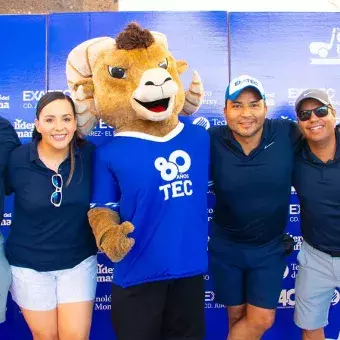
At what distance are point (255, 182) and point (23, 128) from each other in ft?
5.52

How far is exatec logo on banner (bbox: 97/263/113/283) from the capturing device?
302 centimetres

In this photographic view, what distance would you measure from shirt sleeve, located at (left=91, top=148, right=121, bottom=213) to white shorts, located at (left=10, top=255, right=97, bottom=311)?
37 cm

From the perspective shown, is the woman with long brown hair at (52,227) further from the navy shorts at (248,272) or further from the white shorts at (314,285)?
the white shorts at (314,285)

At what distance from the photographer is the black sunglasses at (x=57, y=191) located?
2.12 m

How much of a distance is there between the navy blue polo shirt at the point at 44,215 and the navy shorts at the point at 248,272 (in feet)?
2.73

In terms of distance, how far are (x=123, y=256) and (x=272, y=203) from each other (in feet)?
2.97

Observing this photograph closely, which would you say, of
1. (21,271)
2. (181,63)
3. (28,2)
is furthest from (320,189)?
(28,2)

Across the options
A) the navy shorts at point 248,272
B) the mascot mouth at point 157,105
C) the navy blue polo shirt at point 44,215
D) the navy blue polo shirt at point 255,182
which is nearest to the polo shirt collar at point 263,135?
the navy blue polo shirt at point 255,182

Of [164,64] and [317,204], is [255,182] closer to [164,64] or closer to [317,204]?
[317,204]

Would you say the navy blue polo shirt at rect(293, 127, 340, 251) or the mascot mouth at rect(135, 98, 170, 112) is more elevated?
the mascot mouth at rect(135, 98, 170, 112)

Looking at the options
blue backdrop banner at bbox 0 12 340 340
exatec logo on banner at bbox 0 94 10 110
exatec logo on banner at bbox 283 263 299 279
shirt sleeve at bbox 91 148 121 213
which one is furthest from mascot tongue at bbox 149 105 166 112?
exatec logo on banner at bbox 283 263 299 279

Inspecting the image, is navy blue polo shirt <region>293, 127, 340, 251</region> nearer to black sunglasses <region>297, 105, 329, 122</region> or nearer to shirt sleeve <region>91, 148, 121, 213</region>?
black sunglasses <region>297, 105, 329, 122</region>

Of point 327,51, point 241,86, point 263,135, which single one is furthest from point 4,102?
point 327,51

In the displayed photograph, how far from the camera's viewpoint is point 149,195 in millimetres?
2047
